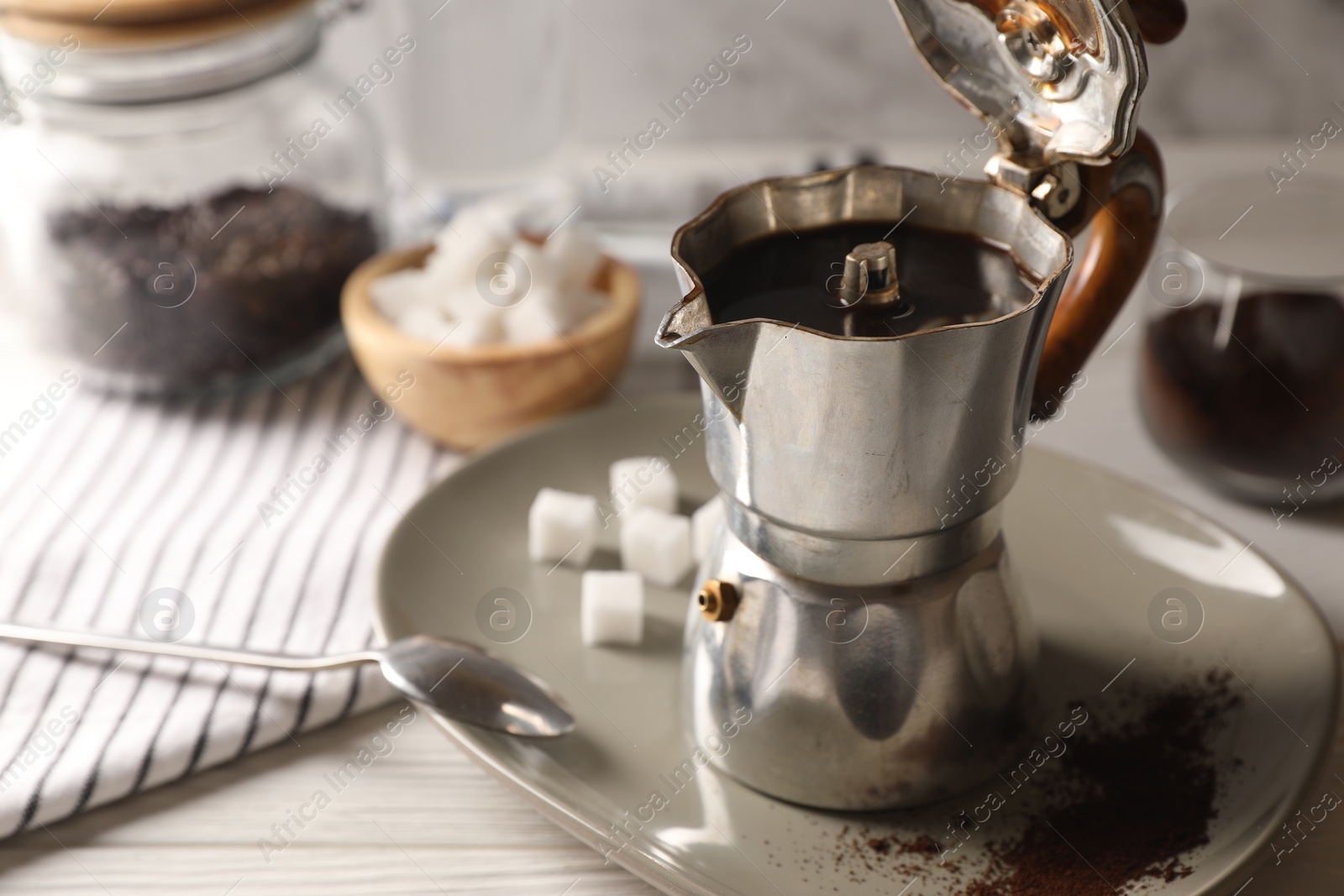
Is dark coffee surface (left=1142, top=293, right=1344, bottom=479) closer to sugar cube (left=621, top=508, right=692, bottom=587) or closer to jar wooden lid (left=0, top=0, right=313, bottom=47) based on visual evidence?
sugar cube (left=621, top=508, right=692, bottom=587)

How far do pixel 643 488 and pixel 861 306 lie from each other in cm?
26

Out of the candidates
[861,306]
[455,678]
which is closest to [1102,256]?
[861,306]

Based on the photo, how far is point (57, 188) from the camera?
0.85 meters

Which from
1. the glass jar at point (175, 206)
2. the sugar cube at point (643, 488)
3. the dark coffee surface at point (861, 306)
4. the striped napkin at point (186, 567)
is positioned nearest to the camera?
the dark coffee surface at point (861, 306)

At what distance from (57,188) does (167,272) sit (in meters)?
0.10

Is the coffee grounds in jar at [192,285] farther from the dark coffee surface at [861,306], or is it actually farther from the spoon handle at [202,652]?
the dark coffee surface at [861,306]

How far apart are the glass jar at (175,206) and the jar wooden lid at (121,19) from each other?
0.04m

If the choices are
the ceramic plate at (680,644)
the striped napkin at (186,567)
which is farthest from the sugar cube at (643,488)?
the striped napkin at (186,567)

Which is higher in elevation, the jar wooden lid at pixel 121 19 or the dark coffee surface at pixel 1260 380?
the jar wooden lid at pixel 121 19

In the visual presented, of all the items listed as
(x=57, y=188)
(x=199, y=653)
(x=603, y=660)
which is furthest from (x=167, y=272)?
(x=603, y=660)

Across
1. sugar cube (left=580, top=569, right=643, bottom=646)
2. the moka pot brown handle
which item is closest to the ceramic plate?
sugar cube (left=580, top=569, right=643, bottom=646)

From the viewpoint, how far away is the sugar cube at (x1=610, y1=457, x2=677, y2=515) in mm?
716

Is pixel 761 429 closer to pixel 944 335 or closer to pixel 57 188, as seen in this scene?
pixel 944 335

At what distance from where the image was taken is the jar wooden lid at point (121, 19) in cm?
73
